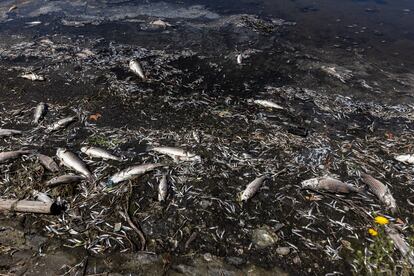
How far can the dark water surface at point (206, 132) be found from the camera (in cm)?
529

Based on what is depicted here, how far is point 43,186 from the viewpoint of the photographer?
621 cm

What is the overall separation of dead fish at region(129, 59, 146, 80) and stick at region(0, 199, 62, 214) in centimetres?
546

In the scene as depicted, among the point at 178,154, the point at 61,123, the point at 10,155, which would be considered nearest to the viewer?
the point at 10,155

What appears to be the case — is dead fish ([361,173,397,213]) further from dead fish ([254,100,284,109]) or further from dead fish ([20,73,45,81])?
dead fish ([20,73,45,81])

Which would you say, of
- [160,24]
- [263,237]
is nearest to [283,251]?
[263,237]

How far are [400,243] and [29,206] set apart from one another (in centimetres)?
614

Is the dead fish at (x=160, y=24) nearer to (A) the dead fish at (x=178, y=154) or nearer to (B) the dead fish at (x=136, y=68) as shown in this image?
(B) the dead fish at (x=136, y=68)

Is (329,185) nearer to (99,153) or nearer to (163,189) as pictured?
(163,189)

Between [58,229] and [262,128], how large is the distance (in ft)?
16.5

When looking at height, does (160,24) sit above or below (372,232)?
above

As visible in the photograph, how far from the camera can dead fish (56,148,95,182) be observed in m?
6.52

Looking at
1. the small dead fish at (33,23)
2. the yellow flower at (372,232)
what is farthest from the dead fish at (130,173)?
the small dead fish at (33,23)

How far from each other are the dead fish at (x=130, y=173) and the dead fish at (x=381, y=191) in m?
4.21

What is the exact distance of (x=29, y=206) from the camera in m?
5.62
